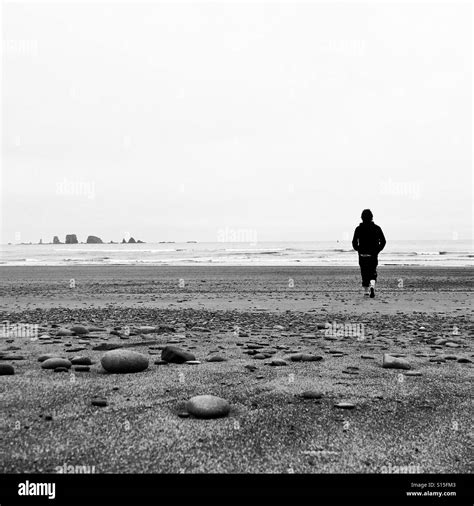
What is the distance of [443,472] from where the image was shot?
2.25 metres

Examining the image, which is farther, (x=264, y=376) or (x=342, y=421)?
(x=264, y=376)

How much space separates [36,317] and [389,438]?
7585mm

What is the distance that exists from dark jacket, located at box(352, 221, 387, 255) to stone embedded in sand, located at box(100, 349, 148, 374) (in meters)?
9.32

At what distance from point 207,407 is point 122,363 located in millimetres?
1450

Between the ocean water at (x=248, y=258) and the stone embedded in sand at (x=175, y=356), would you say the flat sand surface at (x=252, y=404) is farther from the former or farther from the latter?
the ocean water at (x=248, y=258)

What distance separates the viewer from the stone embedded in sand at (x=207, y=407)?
3.01m

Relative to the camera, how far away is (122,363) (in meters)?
4.22

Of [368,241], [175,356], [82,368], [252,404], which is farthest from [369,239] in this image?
[252,404]

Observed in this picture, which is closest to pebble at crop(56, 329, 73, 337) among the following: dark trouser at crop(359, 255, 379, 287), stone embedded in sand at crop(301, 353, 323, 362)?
stone embedded in sand at crop(301, 353, 323, 362)

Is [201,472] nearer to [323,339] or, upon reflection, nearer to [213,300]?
[323,339]

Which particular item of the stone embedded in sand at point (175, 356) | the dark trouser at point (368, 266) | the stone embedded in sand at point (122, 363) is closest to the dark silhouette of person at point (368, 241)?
the dark trouser at point (368, 266)

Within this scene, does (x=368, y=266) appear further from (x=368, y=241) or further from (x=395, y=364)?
(x=395, y=364)

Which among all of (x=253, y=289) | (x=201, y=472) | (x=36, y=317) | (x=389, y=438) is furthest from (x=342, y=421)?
(x=253, y=289)
